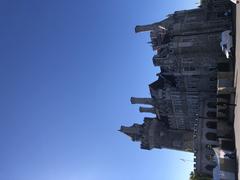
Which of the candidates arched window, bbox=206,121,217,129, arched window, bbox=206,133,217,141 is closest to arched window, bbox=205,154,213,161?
arched window, bbox=206,133,217,141

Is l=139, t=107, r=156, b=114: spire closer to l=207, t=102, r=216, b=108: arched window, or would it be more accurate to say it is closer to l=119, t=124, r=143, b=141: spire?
l=119, t=124, r=143, b=141: spire

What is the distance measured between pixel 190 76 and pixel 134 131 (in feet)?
75.3

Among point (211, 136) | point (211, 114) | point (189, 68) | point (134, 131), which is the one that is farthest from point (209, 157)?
point (134, 131)

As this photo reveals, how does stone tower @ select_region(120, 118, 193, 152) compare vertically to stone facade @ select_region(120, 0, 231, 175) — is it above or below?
below

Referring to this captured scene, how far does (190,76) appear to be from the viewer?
7112 cm

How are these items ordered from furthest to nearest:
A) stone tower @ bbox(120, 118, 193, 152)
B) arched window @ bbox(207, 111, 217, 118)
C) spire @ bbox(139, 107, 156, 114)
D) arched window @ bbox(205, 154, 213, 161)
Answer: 1. spire @ bbox(139, 107, 156, 114)
2. stone tower @ bbox(120, 118, 193, 152)
3. arched window @ bbox(207, 111, 217, 118)
4. arched window @ bbox(205, 154, 213, 161)

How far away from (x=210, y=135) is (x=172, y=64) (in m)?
14.9

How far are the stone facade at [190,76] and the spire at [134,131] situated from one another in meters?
4.79

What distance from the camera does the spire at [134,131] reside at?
286 feet

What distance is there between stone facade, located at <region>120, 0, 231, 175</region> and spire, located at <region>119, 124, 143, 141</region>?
4794mm

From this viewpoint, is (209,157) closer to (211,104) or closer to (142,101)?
(211,104)

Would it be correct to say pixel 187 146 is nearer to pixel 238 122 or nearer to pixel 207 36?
pixel 207 36

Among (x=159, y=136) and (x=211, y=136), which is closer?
(x=211, y=136)

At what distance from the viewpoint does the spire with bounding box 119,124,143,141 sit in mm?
87044
